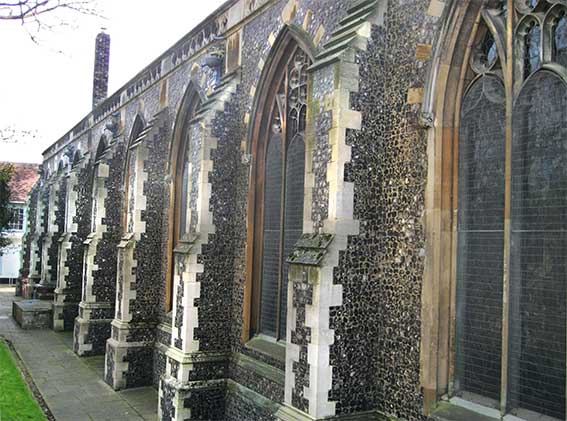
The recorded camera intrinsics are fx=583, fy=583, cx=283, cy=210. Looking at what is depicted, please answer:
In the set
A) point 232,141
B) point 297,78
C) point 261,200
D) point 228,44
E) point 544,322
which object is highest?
point 228,44

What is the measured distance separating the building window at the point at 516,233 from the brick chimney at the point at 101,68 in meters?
24.0

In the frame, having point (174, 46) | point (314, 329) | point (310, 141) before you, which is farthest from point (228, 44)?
point (314, 329)

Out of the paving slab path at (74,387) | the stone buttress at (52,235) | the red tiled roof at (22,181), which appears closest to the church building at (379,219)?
the paving slab path at (74,387)

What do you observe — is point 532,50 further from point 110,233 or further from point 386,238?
point 110,233

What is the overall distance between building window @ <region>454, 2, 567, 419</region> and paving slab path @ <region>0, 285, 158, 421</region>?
24.1ft

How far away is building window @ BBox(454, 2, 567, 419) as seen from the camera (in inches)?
205

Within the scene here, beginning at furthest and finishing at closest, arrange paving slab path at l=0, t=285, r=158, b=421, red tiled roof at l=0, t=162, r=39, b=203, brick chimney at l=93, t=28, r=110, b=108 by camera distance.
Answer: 1. red tiled roof at l=0, t=162, r=39, b=203
2. brick chimney at l=93, t=28, r=110, b=108
3. paving slab path at l=0, t=285, r=158, b=421

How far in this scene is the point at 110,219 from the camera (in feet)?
54.6

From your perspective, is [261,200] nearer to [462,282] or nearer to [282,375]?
[282,375]

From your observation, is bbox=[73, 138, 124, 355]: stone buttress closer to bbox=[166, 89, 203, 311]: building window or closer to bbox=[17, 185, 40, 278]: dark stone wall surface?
bbox=[166, 89, 203, 311]: building window

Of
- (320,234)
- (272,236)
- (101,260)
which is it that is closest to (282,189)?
(272,236)

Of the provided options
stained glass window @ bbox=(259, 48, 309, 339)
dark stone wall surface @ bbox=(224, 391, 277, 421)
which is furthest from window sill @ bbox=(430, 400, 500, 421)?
stained glass window @ bbox=(259, 48, 309, 339)

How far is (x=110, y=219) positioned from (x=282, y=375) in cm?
969

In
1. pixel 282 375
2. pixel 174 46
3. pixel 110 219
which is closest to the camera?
pixel 282 375
